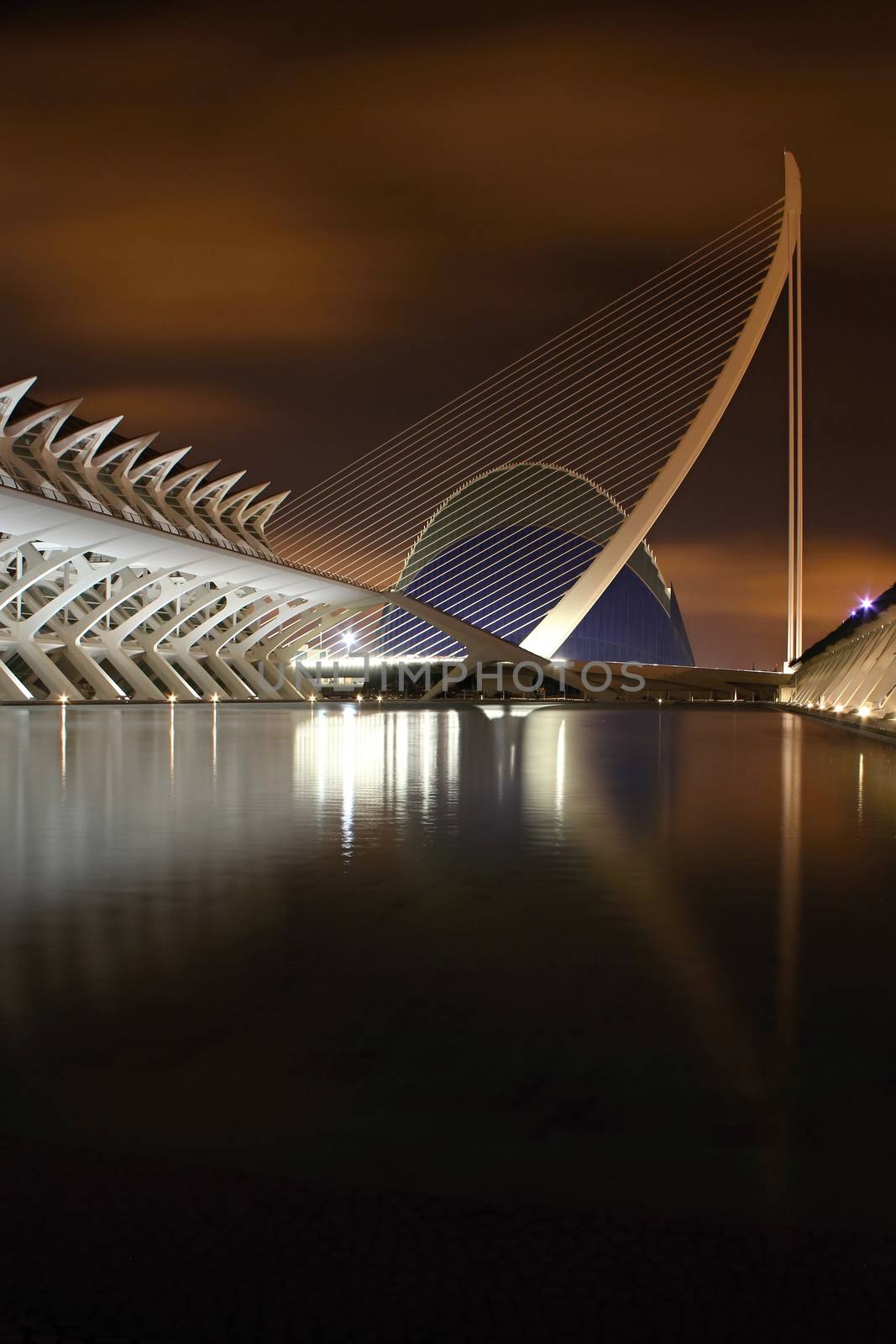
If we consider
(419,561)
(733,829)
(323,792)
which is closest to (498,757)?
(323,792)

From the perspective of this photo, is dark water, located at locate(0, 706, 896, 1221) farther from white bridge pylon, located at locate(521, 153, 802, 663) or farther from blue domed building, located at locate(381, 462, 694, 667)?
blue domed building, located at locate(381, 462, 694, 667)

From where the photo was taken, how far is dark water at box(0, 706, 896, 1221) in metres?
1.79

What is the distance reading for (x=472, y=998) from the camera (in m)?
2.65

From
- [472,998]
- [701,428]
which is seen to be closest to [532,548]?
[701,428]

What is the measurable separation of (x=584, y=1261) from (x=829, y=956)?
1.83 metres

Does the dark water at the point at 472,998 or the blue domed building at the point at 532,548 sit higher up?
the blue domed building at the point at 532,548

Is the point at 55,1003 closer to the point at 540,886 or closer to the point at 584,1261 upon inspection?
the point at 584,1261

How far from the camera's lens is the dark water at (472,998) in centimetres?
179

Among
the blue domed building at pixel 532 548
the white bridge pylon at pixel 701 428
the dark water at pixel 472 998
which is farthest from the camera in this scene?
the blue domed building at pixel 532 548

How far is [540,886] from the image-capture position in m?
4.18

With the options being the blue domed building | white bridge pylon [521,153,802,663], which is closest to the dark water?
white bridge pylon [521,153,802,663]

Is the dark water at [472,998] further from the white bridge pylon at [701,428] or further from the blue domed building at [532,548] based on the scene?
the blue domed building at [532,548]

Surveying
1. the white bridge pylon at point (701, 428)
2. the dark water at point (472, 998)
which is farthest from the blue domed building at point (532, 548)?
the dark water at point (472, 998)

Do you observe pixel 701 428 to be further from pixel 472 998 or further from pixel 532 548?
pixel 532 548
